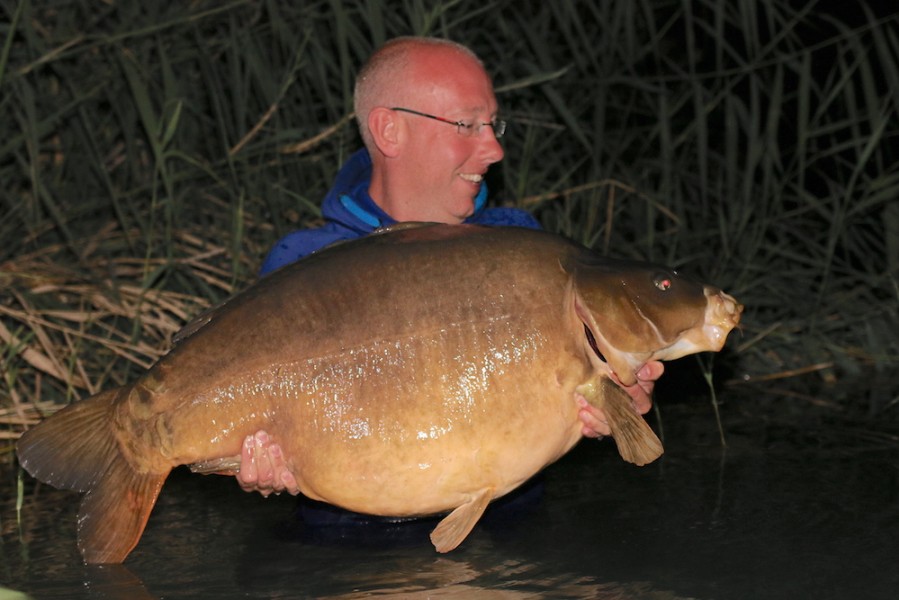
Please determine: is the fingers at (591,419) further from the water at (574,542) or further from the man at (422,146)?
the man at (422,146)

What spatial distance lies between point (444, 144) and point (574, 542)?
103cm

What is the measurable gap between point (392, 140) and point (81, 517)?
1281 mm

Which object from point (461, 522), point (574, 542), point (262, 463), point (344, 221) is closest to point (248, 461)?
point (262, 463)

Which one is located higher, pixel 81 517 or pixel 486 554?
pixel 81 517

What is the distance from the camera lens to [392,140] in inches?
Result: 133

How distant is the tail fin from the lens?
99.7 inches

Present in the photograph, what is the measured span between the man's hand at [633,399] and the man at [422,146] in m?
0.75

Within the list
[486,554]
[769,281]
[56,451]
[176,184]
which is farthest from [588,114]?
[56,451]

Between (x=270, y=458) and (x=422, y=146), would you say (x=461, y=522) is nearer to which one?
(x=270, y=458)

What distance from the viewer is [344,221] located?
3332mm

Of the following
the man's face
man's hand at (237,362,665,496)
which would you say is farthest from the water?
the man's face

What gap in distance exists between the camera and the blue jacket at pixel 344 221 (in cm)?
333

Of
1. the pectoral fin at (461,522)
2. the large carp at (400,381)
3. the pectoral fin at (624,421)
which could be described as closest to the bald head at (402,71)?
the large carp at (400,381)

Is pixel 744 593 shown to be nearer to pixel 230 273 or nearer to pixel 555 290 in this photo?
pixel 555 290
